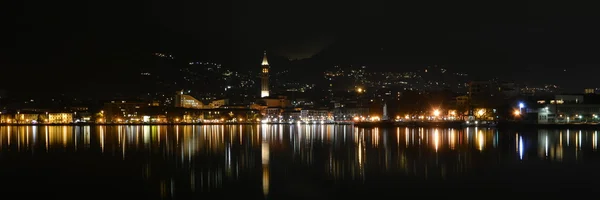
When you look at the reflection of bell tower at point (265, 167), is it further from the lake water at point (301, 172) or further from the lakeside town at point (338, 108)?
the lakeside town at point (338, 108)

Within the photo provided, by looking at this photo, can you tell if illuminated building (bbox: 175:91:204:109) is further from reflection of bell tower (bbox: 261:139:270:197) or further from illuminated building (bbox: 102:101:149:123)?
reflection of bell tower (bbox: 261:139:270:197)

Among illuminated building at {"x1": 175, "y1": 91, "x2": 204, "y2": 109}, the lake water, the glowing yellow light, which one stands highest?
illuminated building at {"x1": 175, "y1": 91, "x2": 204, "y2": 109}

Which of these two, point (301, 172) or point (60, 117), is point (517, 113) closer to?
point (301, 172)

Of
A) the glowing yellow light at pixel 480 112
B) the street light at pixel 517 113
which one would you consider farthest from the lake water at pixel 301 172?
the glowing yellow light at pixel 480 112

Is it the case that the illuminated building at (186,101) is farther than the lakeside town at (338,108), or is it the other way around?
the illuminated building at (186,101)

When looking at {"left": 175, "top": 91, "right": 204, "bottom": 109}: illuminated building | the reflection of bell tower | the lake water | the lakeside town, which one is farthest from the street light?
{"left": 175, "top": 91, "right": 204, "bottom": 109}: illuminated building

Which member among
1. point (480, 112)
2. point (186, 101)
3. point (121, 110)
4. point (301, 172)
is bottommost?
point (301, 172)

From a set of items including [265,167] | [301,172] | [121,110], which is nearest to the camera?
[301,172]

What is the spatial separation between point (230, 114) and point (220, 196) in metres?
54.5

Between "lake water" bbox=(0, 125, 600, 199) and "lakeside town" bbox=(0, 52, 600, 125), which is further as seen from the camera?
"lakeside town" bbox=(0, 52, 600, 125)

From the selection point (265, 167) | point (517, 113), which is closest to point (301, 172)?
point (265, 167)

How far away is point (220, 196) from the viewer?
36.0 feet

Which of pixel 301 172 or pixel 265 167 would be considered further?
pixel 265 167

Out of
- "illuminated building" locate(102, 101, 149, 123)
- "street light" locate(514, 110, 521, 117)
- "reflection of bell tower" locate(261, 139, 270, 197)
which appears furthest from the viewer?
"illuminated building" locate(102, 101, 149, 123)
